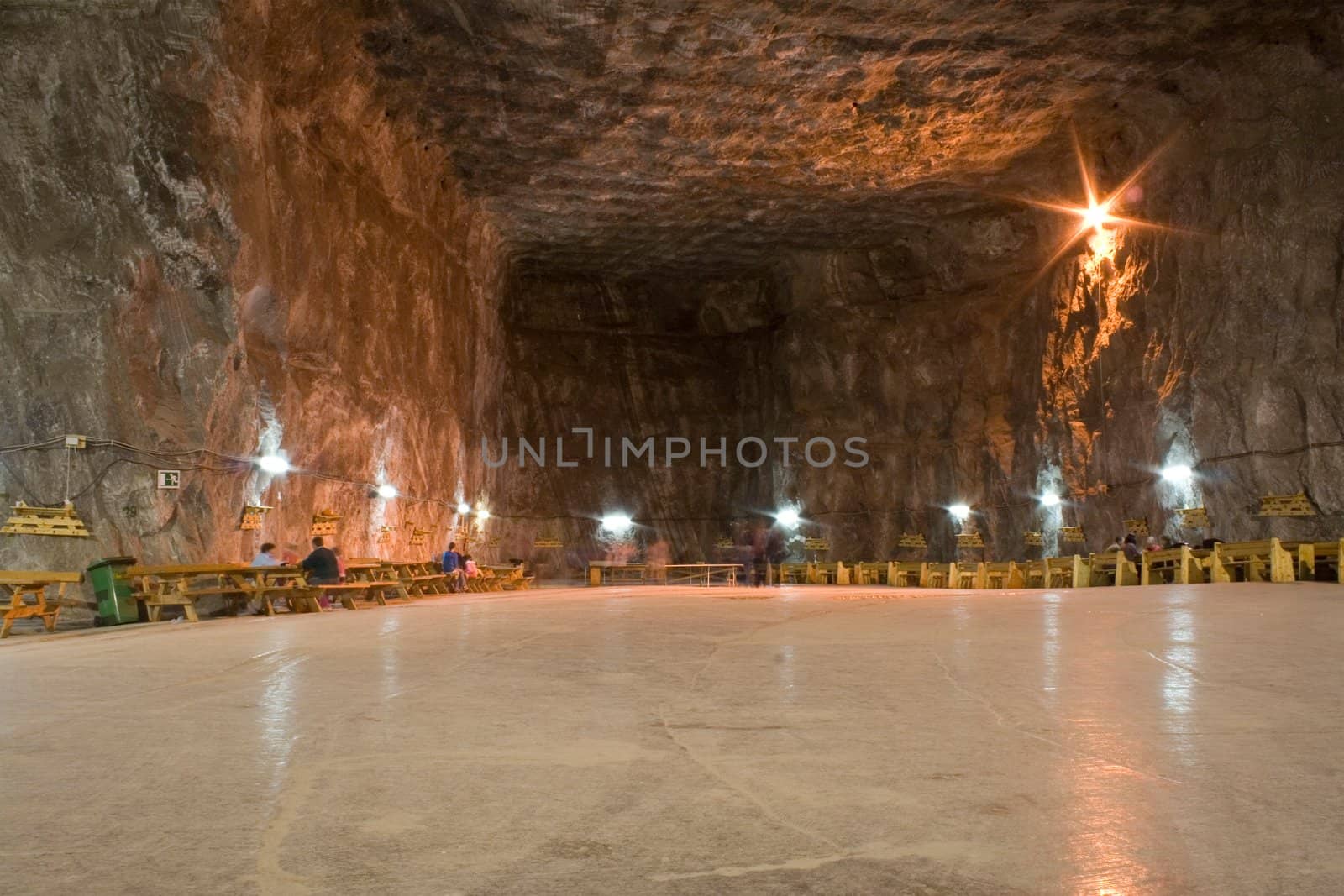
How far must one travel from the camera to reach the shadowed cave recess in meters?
14.1

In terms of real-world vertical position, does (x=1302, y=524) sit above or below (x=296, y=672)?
above

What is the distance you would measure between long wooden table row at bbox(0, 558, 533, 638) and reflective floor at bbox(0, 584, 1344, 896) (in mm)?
4686

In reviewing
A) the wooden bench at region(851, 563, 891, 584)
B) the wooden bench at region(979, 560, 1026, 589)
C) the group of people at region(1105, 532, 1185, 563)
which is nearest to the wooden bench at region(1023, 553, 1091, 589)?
the wooden bench at region(979, 560, 1026, 589)

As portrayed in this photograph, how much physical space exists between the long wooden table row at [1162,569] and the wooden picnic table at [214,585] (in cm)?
1316

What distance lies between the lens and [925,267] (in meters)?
31.4

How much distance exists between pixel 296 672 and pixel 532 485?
2934cm

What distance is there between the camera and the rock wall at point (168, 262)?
13.7 meters

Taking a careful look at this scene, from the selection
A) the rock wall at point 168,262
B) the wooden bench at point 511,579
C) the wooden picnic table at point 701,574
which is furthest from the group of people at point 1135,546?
the rock wall at point 168,262

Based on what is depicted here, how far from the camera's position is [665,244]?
105 feet

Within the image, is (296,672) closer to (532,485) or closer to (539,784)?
(539,784)

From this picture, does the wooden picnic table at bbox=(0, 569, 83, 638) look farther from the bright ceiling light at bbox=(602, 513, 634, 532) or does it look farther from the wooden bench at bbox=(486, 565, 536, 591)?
the bright ceiling light at bbox=(602, 513, 634, 532)

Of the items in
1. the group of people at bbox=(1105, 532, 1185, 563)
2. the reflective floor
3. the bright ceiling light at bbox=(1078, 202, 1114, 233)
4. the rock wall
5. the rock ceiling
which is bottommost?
the reflective floor

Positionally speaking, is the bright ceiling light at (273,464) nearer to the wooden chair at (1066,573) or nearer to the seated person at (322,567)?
the seated person at (322,567)

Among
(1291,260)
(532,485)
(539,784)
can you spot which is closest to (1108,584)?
(1291,260)
